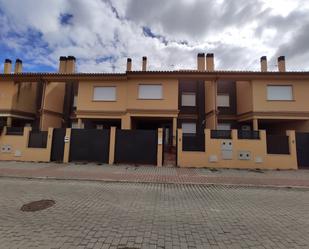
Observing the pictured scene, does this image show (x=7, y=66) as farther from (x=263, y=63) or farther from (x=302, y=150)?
(x=302, y=150)

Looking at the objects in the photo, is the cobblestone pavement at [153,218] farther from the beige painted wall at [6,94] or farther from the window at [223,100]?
the window at [223,100]

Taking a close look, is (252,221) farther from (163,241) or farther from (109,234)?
(109,234)

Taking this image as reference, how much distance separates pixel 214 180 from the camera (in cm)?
935

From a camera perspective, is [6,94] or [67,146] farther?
[6,94]

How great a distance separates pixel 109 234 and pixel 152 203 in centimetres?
226

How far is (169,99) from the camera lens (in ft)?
55.7

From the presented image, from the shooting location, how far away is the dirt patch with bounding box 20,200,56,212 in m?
5.23

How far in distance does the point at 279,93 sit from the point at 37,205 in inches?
704

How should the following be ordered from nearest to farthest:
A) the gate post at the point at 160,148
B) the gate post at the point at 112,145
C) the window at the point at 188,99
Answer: the gate post at the point at 160,148 < the gate post at the point at 112,145 < the window at the point at 188,99

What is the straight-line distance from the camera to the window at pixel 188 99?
20.7 meters

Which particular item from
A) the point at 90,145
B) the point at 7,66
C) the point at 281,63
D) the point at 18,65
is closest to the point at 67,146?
the point at 90,145

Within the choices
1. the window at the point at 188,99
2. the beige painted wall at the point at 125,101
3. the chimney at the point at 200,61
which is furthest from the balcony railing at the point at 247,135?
the chimney at the point at 200,61

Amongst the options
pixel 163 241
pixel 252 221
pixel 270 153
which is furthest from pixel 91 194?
pixel 270 153

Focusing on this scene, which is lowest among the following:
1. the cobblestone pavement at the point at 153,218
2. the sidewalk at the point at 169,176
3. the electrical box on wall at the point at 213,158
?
the cobblestone pavement at the point at 153,218
